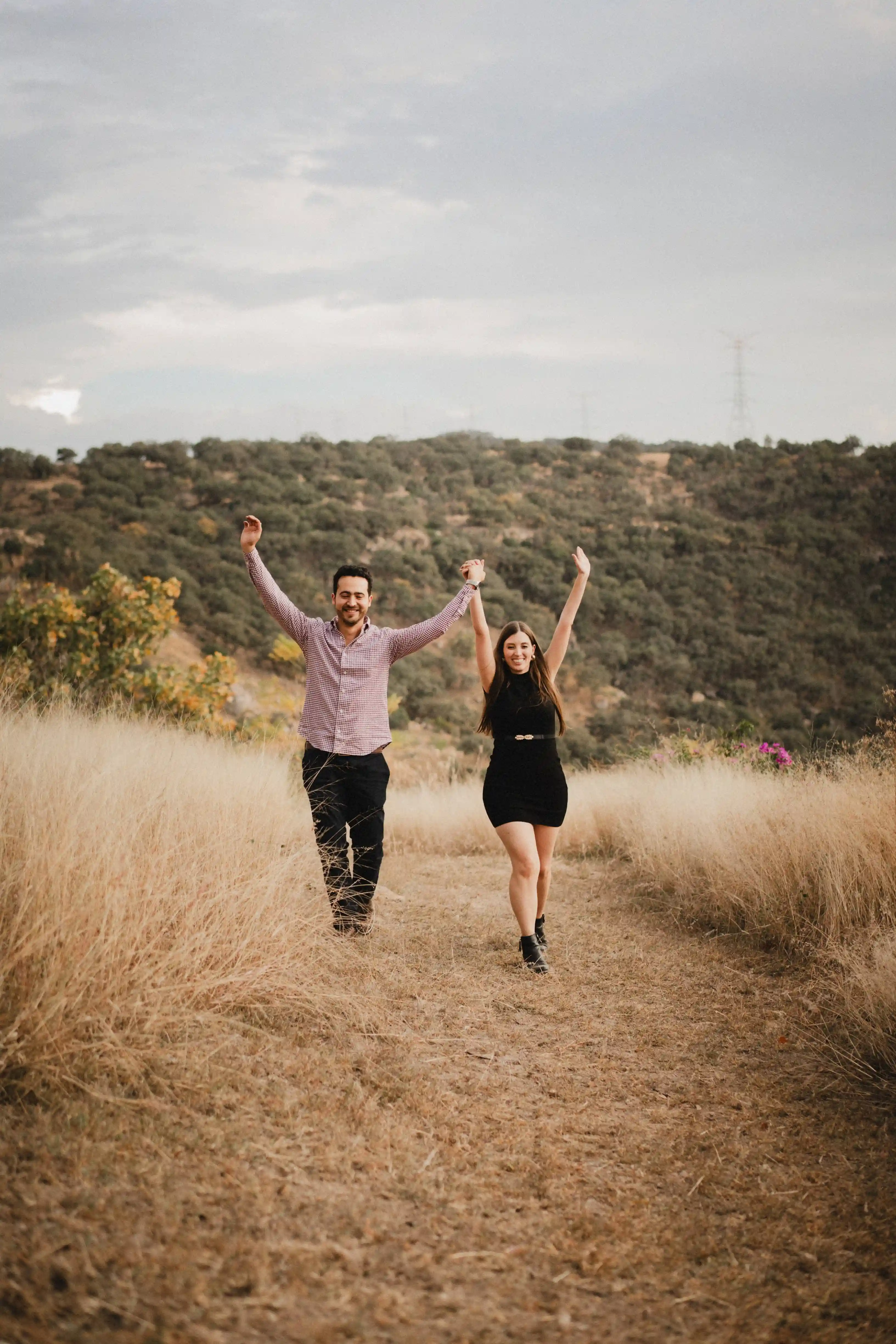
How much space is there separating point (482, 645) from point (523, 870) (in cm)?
132

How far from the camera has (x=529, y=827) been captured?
526 cm

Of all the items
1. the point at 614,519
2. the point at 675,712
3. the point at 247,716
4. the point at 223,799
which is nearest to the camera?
the point at 223,799

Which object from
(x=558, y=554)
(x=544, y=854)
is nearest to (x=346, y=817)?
(x=544, y=854)

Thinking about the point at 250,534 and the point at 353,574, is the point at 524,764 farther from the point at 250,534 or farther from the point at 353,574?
the point at 250,534

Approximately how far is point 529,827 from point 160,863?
6.82 ft

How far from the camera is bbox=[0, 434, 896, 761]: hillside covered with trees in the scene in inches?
947

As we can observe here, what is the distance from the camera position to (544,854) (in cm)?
546

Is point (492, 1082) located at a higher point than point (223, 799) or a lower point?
lower

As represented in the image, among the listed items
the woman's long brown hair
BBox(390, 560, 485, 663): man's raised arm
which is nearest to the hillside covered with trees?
the woman's long brown hair

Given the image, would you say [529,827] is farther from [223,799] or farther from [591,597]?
[591,597]

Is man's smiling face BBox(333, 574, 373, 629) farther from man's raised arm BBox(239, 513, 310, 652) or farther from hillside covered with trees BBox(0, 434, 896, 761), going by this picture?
hillside covered with trees BBox(0, 434, 896, 761)

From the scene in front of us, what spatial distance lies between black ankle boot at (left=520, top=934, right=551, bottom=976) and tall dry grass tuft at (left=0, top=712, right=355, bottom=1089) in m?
1.22

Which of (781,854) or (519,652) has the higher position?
(519,652)

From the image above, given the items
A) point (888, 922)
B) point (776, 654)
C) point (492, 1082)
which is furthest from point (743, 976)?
point (776, 654)
